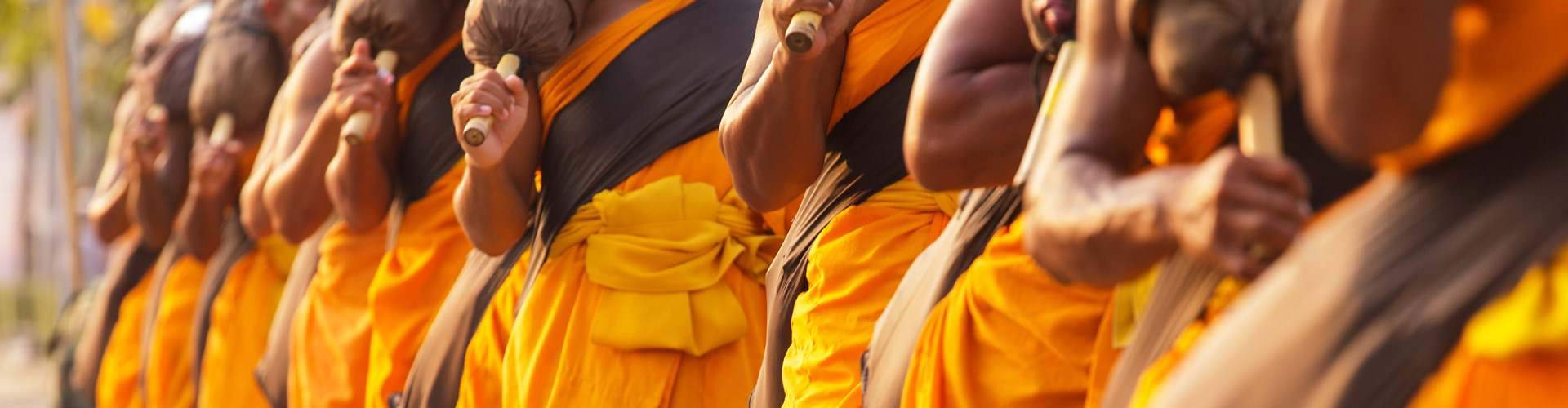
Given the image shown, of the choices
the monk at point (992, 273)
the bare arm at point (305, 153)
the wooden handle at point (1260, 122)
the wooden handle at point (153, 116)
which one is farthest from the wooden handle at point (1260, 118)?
the wooden handle at point (153, 116)

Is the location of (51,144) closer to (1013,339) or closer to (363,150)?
(363,150)

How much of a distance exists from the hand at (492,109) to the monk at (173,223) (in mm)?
3148

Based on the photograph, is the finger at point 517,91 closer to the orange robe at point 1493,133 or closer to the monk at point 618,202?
the monk at point 618,202

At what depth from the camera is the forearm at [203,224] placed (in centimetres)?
670

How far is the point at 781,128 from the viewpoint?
324 cm

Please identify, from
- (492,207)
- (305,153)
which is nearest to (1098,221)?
(492,207)

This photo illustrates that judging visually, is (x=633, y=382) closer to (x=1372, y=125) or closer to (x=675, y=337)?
(x=675, y=337)

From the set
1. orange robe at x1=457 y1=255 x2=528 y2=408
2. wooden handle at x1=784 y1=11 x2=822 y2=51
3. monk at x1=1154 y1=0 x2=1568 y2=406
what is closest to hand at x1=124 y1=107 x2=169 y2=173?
orange robe at x1=457 y1=255 x2=528 y2=408

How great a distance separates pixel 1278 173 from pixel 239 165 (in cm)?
515

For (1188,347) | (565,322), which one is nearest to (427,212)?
(565,322)

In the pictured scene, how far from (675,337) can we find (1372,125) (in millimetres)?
2300

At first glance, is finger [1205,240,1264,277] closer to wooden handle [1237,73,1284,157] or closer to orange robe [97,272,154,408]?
wooden handle [1237,73,1284,157]

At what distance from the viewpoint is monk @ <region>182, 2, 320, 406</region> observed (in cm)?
625

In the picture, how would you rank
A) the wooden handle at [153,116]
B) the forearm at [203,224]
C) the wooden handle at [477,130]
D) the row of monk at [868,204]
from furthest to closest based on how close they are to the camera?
the wooden handle at [153,116]
the forearm at [203,224]
the wooden handle at [477,130]
the row of monk at [868,204]
